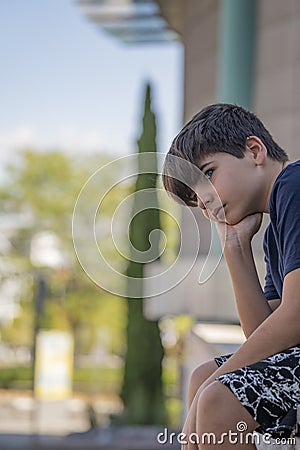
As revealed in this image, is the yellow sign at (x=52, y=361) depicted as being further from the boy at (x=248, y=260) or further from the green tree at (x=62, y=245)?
the boy at (x=248, y=260)

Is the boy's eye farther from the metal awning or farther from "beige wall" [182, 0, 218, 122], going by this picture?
the metal awning

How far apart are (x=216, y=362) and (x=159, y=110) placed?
14.1 metres

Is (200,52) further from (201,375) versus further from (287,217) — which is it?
(287,217)

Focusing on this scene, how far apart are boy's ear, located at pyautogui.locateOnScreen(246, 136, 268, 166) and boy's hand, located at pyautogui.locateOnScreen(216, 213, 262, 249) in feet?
0.50

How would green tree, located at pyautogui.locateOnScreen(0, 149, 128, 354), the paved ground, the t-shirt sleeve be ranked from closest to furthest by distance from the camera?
the t-shirt sleeve < the paved ground < green tree, located at pyautogui.locateOnScreen(0, 149, 128, 354)

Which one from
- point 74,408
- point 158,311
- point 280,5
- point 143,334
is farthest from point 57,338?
point 280,5

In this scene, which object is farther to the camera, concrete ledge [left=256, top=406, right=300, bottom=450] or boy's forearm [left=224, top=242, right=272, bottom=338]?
boy's forearm [left=224, top=242, right=272, bottom=338]

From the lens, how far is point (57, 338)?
65.4 ft

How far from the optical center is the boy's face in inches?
75.4

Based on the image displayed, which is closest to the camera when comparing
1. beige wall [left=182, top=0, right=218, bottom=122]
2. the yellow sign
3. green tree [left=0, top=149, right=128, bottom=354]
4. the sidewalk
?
beige wall [left=182, top=0, right=218, bottom=122]

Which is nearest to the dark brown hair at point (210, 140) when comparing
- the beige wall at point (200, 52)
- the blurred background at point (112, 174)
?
the blurred background at point (112, 174)

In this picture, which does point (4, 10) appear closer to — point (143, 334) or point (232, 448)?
point (143, 334)

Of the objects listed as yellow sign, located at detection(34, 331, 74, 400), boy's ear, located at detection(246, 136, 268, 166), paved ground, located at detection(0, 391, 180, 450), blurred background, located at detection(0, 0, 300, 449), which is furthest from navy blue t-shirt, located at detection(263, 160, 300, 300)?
yellow sign, located at detection(34, 331, 74, 400)

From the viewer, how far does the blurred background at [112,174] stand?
10.5m
